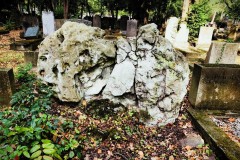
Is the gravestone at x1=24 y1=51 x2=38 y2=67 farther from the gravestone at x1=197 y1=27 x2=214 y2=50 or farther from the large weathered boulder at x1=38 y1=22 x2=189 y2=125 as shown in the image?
the gravestone at x1=197 y1=27 x2=214 y2=50

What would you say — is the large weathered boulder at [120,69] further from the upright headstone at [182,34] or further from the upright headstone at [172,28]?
the upright headstone at [182,34]

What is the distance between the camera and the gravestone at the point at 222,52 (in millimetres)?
6703

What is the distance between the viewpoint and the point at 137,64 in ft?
13.2

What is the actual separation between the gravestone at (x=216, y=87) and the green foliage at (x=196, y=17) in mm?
10304

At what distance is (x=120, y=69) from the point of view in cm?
410

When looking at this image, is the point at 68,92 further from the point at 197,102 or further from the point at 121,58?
the point at 197,102

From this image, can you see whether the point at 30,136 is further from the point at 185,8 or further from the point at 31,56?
the point at 185,8

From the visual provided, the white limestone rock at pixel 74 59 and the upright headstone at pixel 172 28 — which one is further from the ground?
the upright headstone at pixel 172 28

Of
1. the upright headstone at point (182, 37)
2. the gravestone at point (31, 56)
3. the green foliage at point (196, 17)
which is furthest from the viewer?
the green foliage at point (196, 17)

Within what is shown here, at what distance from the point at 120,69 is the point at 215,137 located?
2154 millimetres

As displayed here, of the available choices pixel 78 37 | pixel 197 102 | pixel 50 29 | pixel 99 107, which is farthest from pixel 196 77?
pixel 50 29

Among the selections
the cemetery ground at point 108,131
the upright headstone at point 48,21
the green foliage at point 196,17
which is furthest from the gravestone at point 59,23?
the green foliage at point 196,17

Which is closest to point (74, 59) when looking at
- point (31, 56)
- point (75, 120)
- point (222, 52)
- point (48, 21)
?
point (75, 120)

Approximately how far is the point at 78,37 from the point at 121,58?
98cm
